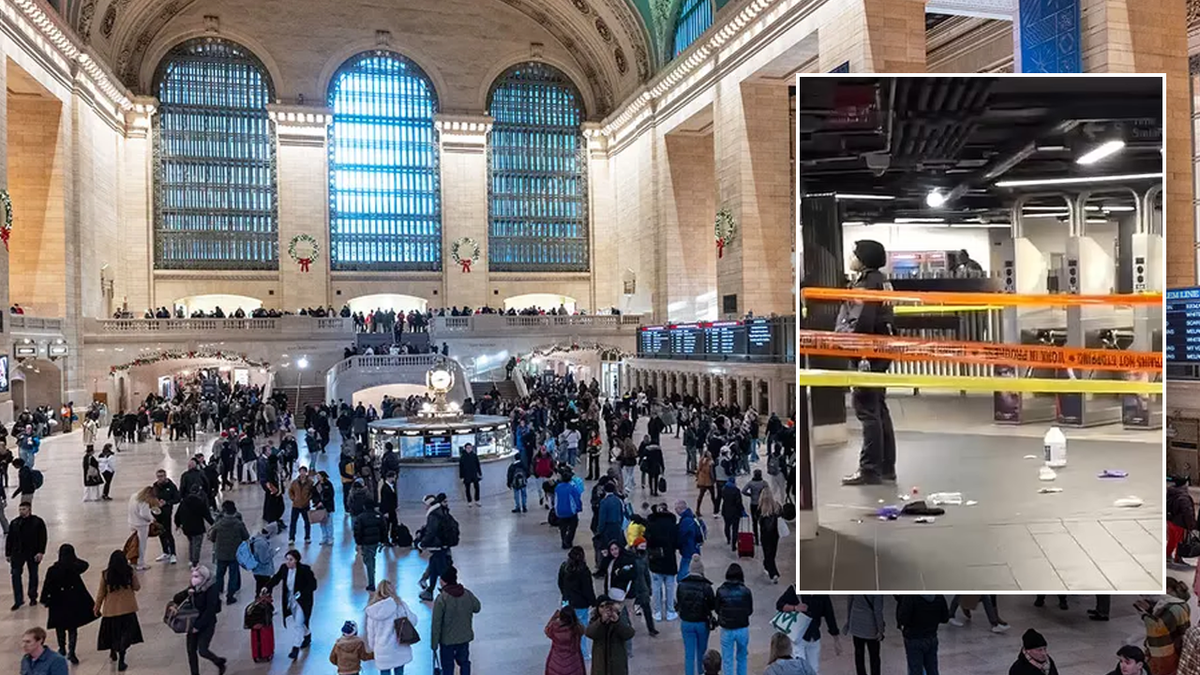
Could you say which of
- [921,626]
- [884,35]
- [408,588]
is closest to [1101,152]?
[921,626]

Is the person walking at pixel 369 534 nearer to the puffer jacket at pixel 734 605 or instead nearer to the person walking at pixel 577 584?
the person walking at pixel 577 584

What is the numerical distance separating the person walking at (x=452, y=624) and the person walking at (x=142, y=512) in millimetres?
4807

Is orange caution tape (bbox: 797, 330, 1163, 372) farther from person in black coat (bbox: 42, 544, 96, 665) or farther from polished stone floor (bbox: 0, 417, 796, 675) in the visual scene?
person in black coat (bbox: 42, 544, 96, 665)

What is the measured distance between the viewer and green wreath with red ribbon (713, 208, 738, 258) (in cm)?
2789

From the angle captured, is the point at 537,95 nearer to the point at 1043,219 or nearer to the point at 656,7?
the point at 656,7

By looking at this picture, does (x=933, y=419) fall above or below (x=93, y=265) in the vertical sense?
below

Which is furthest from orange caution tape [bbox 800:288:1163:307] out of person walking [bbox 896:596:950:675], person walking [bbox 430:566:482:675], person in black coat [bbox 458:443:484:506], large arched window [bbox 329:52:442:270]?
large arched window [bbox 329:52:442:270]

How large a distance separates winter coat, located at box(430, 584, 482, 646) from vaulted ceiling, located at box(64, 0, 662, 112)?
84.8ft

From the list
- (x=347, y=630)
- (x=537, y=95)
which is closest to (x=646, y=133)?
(x=537, y=95)

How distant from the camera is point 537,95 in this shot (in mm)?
42344

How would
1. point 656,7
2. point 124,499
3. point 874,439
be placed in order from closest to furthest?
point 874,439, point 124,499, point 656,7

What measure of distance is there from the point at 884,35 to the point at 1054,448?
18.7m

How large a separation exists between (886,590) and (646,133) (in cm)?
3493

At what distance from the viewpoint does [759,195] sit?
1072 inches
